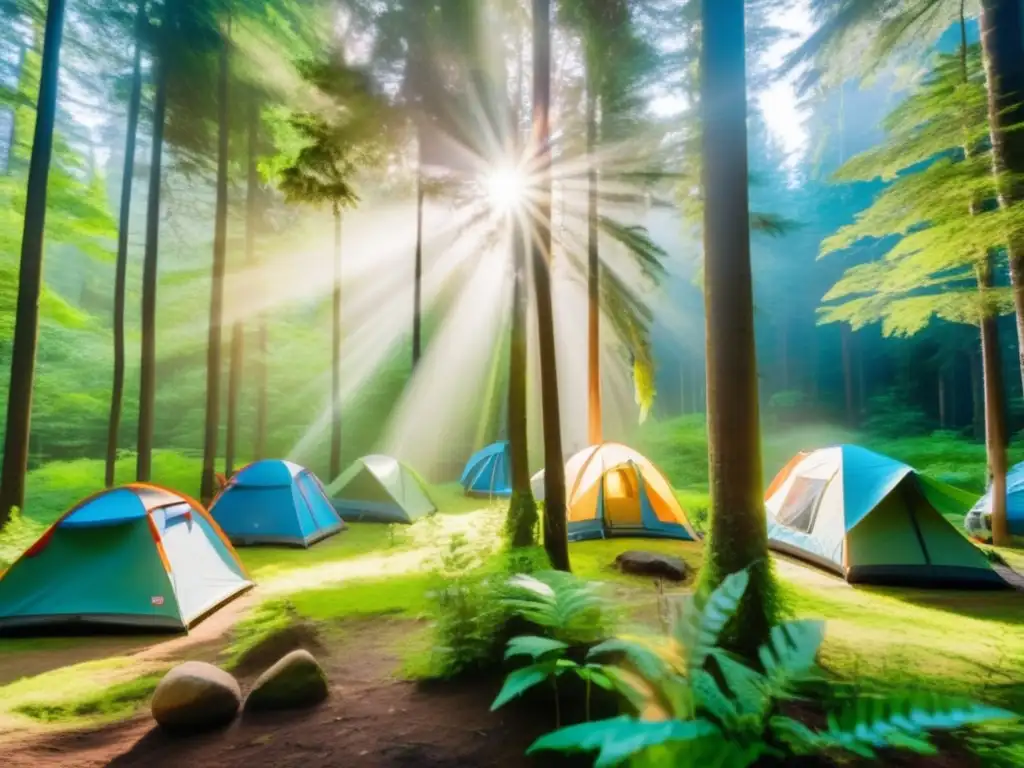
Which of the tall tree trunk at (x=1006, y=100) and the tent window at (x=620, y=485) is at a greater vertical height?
the tall tree trunk at (x=1006, y=100)

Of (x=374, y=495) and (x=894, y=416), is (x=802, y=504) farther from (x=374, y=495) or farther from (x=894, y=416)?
(x=894, y=416)

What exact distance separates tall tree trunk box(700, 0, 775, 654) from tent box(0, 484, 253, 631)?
5.26 metres

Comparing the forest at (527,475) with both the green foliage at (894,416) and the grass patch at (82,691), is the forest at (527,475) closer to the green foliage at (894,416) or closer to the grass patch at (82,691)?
the grass patch at (82,691)

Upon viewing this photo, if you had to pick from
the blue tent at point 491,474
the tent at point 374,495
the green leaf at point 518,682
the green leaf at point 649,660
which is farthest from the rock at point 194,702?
the blue tent at point 491,474

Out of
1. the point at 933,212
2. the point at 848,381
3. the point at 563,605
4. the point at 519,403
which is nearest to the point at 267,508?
the point at 519,403

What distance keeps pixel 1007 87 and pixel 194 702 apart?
9002 mm

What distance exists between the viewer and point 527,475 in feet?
25.1

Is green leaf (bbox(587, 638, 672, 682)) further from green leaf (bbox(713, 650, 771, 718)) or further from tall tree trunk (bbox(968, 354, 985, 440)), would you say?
tall tree trunk (bbox(968, 354, 985, 440))

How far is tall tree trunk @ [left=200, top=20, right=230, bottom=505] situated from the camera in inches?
433

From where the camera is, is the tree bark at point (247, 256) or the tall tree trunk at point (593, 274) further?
the tree bark at point (247, 256)

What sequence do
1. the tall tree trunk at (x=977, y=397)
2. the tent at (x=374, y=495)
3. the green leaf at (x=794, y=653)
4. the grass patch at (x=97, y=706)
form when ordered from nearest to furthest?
the green leaf at (x=794, y=653), the grass patch at (x=97, y=706), the tent at (x=374, y=495), the tall tree trunk at (x=977, y=397)

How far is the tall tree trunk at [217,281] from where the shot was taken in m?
11.0

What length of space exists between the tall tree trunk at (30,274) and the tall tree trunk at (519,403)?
707 cm

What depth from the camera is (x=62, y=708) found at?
3770 millimetres
